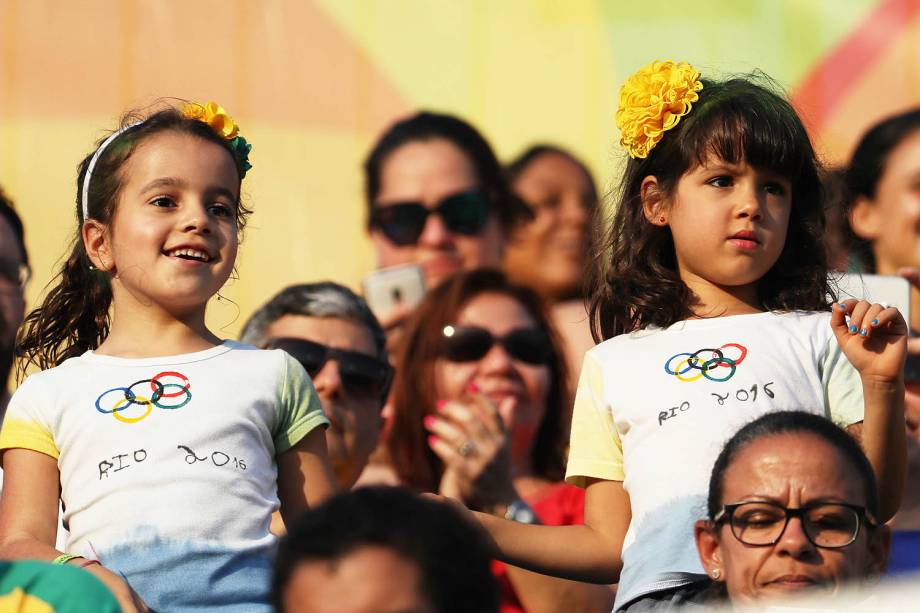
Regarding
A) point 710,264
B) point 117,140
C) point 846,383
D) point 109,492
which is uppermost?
point 117,140

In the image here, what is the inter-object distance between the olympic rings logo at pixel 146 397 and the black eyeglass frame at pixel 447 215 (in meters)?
2.91

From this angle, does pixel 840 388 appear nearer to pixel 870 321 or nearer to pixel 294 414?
pixel 870 321

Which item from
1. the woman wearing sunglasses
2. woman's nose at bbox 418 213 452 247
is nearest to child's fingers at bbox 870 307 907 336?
the woman wearing sunglasses

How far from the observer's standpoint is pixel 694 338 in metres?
3.47

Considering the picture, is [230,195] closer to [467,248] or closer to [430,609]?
[430,609]

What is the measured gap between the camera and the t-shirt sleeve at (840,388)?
131 inches

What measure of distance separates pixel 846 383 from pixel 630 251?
0.68 m

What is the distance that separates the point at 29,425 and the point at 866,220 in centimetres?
297

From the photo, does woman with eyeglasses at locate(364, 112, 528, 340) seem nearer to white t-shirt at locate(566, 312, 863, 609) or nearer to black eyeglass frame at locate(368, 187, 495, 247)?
black eyeglass frame at locate(368, 187, 495, 247)

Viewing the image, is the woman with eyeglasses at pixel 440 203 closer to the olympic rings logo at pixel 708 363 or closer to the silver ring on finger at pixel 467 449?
the silver ring on finger at pixel 467 449

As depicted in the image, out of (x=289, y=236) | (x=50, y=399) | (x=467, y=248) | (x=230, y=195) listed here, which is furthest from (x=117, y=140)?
(x=289, y=236)

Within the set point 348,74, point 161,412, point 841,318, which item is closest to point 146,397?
point 161,412

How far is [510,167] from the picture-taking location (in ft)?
22.2

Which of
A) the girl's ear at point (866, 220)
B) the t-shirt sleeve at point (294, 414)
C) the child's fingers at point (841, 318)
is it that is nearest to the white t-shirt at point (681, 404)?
the child's fingers at point (841, 318)
